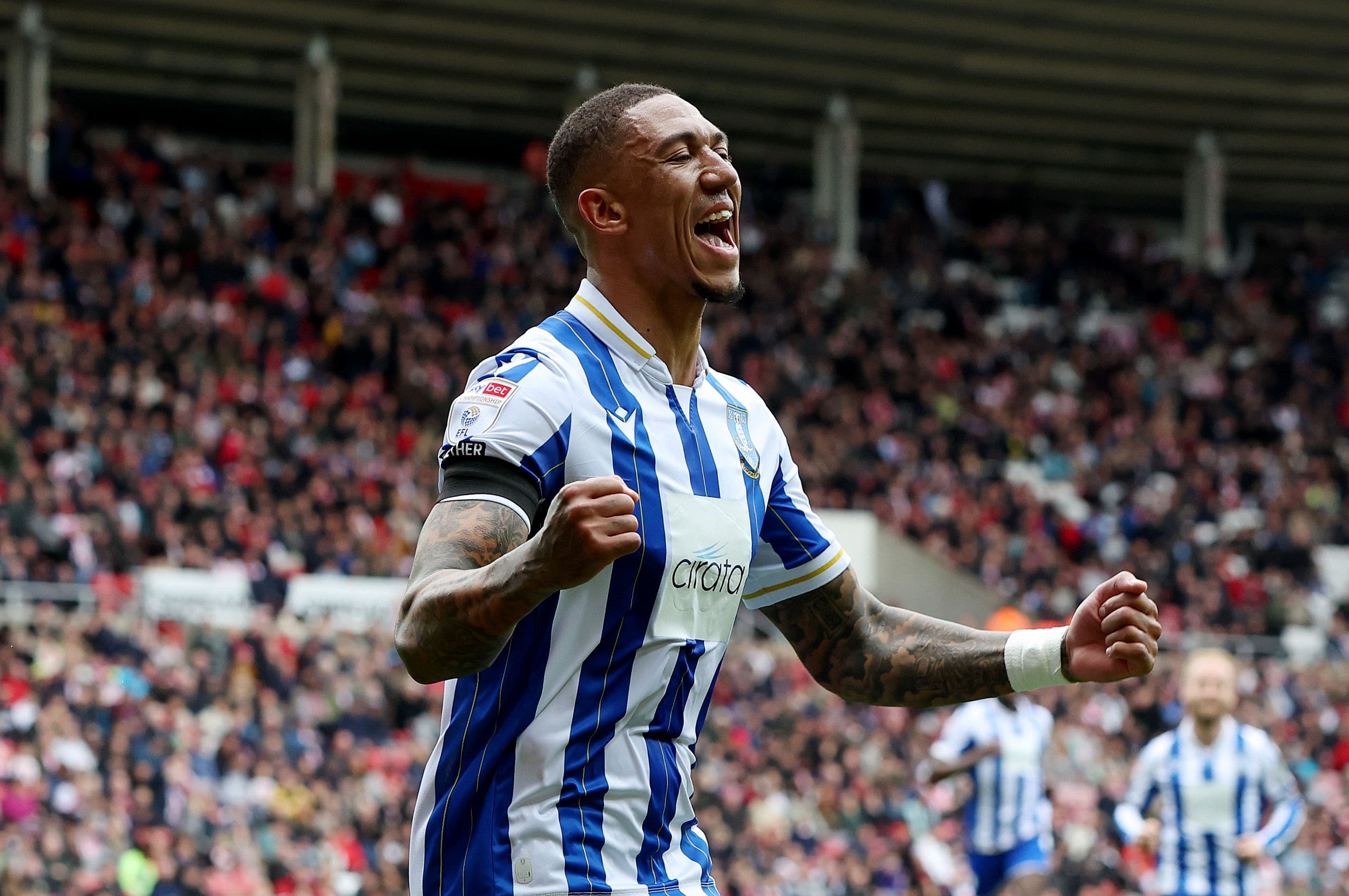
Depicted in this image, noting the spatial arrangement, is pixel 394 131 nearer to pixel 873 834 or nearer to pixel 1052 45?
pixel 1052 45

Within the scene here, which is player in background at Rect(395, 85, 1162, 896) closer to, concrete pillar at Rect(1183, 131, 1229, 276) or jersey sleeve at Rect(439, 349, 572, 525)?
jersey sleeve at Rect(439, 349, 572, 525)

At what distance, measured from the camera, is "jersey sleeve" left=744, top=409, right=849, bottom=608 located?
3.62 meters

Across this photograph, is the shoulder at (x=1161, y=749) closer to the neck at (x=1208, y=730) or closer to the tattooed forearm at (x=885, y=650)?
the neck at (x=1208, y=730)

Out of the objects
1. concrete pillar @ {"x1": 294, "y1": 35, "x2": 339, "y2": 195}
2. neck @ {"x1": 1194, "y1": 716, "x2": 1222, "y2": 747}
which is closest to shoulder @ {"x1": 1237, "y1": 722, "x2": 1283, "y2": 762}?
neck @ {"x1": 1194, "y1": 716, "x2": 1222, "y2": 747}

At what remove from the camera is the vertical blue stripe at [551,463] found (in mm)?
3021

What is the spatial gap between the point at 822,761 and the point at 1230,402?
591 inches

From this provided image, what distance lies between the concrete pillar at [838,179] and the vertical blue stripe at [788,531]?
87.1 feet

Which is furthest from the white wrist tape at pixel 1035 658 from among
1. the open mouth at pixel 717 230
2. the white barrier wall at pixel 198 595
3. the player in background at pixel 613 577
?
the white barrier wall at pixel 198 595

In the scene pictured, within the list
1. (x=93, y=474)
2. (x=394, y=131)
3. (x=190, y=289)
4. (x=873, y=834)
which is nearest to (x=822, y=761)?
(x=873, y=834)

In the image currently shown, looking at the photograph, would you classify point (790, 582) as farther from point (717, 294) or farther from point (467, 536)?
point (467, 536)

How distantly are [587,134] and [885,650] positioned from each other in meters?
1.21

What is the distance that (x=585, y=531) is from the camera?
257cm

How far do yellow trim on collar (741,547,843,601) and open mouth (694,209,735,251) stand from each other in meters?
0.70

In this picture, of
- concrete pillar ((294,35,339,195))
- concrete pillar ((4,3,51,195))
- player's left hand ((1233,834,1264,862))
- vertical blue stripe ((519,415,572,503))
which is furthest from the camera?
concrete pillar ((294,35,339,195))
